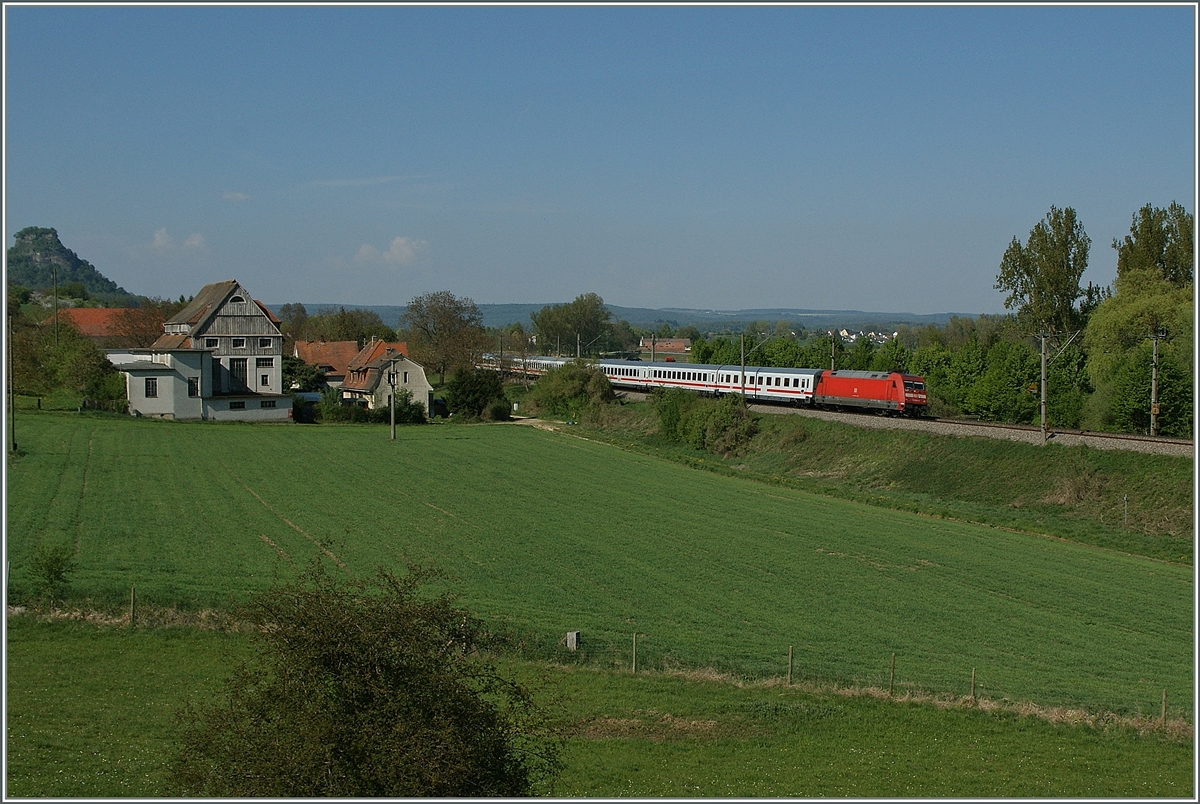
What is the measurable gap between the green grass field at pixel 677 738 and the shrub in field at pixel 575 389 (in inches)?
2281

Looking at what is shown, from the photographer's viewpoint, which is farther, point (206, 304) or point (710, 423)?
point (206, 304)

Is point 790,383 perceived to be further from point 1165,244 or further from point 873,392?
point 1165,244

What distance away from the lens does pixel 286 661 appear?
32.9 ft

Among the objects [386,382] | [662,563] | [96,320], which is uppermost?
[96,320]

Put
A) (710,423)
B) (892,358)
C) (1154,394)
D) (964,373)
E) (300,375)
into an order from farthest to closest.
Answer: (300,375) < (892,358) < (964,373) < (710,423) < (1154,394)

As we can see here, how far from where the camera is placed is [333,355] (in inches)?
3915

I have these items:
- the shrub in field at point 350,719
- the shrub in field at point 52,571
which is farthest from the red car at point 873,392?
the shrub in field at point 350,719

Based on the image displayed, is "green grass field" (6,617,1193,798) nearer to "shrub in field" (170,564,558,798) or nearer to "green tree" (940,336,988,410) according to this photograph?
"shrub in field" (170,564,558,798)

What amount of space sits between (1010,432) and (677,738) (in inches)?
1335

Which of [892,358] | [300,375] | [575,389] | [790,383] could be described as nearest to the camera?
[790,383]

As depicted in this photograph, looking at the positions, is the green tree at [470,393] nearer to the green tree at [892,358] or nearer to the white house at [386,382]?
the white house at [386,382]

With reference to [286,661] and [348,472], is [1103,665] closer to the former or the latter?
[286,661]

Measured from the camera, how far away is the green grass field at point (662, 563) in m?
21.3

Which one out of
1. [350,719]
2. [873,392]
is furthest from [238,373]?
[350,719]
